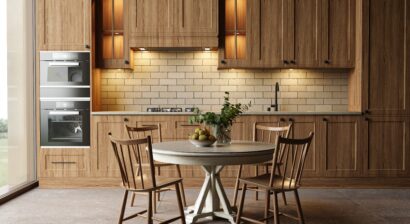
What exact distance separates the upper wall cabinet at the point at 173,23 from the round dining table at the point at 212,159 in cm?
200

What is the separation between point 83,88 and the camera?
198 inches

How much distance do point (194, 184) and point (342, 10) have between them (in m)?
2.89

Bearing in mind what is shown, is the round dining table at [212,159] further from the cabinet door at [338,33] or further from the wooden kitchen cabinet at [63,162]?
the cabinet door at [338,33]

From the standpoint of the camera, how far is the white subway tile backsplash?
222 inches

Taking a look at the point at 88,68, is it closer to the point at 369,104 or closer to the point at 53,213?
the point at 53,213

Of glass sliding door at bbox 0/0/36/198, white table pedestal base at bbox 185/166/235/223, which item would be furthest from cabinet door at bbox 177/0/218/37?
white table pedestal base at bbox 185/166/235/223

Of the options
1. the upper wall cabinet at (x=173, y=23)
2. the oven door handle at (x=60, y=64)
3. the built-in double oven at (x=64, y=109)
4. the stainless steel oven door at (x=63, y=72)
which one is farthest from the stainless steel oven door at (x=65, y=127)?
the upper wall cabinet at (x=173, y=23)

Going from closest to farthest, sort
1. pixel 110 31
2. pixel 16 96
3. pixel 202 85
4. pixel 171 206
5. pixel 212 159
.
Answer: pixel 212 159
pixel 171 206
pixel 16 96
pixel 110 31
pixel 202 85

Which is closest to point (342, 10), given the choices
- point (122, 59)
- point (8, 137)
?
point (122, 59)

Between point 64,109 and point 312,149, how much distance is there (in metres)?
3.06

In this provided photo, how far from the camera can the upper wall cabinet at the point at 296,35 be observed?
5.21m

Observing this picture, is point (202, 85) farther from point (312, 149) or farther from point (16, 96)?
point (16, 96)

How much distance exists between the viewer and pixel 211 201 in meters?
3.58

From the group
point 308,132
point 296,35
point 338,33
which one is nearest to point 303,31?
point 296,35
